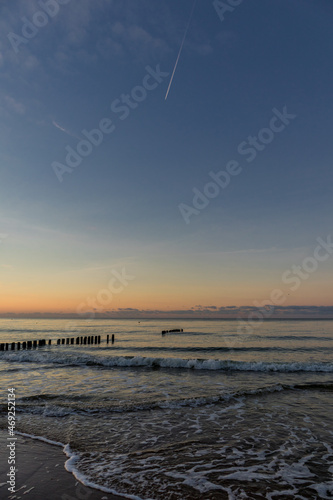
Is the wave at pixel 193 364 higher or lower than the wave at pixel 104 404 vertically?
lower

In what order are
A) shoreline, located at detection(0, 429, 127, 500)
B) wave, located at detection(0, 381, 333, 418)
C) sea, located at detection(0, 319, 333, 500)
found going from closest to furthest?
1. shoreline, located at detection(0, 429, 127, 500)
2. sea, located at detection(0, 319, 333, 500)
3. wave, located at detection(0, 381, 333, 418)

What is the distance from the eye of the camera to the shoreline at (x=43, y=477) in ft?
18.7

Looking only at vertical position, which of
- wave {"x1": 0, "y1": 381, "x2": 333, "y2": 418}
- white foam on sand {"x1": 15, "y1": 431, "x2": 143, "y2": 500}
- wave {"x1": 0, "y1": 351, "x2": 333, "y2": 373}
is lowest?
→ wave {"x1": 0, "y1": 351, "x2": 333, "y2": 373}

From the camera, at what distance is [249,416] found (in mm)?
11266

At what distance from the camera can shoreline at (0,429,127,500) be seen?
224 inches

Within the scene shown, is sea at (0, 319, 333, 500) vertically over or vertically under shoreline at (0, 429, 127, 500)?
under

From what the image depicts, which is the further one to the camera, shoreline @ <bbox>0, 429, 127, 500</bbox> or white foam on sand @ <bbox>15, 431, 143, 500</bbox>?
white foam on sand @ <bbox>15, 431, 143, 500</bbox>

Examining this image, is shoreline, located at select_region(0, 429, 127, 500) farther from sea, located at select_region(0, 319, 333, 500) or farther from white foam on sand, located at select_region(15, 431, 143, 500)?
sea, located at select_region(0, 319, 333, 500)

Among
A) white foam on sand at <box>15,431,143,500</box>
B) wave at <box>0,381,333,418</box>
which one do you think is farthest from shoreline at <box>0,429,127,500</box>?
wave at <box>0,381,333,418</box>

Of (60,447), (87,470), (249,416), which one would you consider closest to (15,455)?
(60,447)

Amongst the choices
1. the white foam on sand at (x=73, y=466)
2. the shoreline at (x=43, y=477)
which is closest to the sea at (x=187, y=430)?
the white foam on sand at (x=73, y=466)

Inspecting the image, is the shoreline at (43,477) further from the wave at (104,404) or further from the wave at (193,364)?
the wave at (193,364)

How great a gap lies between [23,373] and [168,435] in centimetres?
1657

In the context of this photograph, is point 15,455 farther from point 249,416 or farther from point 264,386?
point 264,386
